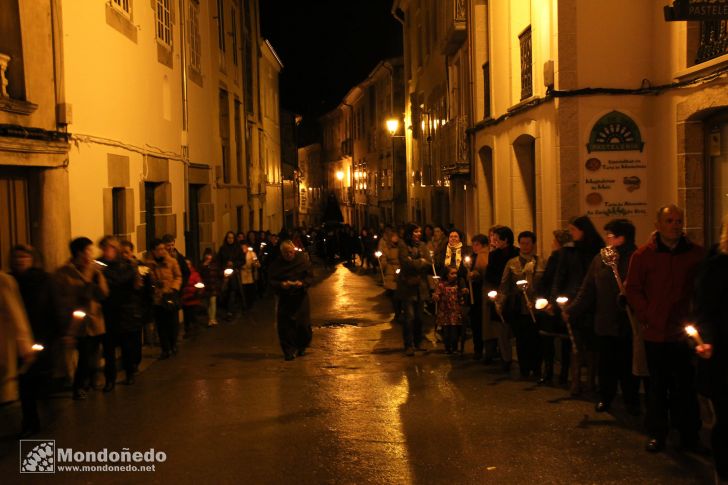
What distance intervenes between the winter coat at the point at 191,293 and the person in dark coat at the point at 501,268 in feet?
17.7

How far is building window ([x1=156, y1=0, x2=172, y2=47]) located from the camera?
16.6 m

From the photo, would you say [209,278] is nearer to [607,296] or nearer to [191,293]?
[191,293]

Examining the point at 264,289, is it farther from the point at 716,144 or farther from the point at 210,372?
the point at 716,144

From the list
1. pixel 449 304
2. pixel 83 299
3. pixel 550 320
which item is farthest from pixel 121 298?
pixel 550 320

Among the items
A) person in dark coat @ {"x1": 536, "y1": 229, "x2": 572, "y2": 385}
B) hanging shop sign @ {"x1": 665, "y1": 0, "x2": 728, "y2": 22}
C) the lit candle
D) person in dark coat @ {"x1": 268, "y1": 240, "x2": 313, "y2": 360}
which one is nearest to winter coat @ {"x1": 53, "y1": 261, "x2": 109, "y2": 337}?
person in dark coat @ {"x1": 268, "y1": 240, "x2": 313, "y2": 360}

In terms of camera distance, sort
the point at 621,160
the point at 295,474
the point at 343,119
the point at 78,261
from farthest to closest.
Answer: the point at 343,119, the point at 621,160, the point at 78,261, the point at 295,474

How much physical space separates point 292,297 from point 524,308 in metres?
3.97

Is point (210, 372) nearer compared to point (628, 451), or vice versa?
point (628, 451)

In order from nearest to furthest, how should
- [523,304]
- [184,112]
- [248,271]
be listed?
[523,304], [184,112], [248,271]

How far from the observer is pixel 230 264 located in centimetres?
1748

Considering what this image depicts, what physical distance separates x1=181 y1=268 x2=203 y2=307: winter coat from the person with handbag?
3.76ft

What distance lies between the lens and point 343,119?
64.5 m

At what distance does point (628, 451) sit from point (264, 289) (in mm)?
17796

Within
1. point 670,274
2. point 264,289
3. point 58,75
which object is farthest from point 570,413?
point 264,289
